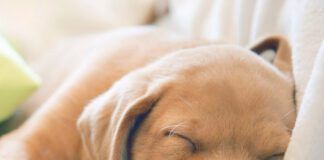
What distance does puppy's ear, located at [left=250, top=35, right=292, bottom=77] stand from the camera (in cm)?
137

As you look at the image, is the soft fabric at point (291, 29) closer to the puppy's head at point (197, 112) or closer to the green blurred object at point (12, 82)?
the puppy's head at point (197, 112)

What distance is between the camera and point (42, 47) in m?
2.08

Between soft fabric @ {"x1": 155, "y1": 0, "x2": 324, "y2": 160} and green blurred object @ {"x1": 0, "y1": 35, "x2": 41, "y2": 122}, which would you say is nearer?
soft fabric @ {"x1": 155, "y1": 0, "x2": 324, "y2": 160}

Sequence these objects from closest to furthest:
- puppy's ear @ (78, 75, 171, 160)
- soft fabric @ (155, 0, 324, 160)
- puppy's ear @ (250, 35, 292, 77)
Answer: soft fabric @ (155, 0, 324, 160), puppy's ear @ (78, 75, 171, 160), puppy's ear @ (250, 35, 292, 77)

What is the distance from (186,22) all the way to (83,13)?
0.46m

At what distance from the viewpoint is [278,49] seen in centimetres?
140

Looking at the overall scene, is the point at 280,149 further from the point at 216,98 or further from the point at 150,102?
the point at 150,102

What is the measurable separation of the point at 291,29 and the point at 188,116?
44 centimetres

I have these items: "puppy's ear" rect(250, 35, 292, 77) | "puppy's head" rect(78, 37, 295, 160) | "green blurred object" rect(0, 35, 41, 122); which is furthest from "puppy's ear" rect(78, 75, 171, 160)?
"puppy's ear" rect(250, 35, 292, 77)

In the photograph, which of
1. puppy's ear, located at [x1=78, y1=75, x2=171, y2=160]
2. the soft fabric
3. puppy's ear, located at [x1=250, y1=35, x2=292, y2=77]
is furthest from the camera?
puppy's ear, located at [x1=250, y1=35, x2=292, y2=77]

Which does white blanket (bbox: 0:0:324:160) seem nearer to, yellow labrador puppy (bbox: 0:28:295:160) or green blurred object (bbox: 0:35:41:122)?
yellow labrador puppy (bbox: 0:28:295:160)

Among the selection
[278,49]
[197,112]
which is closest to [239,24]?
[278,49]

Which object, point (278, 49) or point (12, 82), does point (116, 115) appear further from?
point (278, 49)

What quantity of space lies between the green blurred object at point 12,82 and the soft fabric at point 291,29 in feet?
2.28
